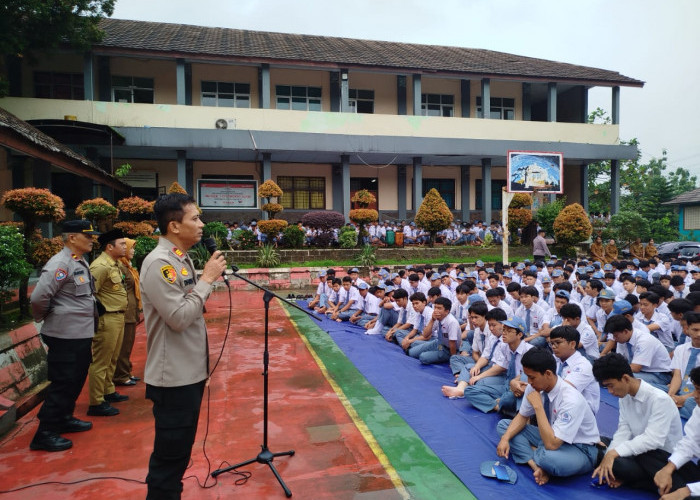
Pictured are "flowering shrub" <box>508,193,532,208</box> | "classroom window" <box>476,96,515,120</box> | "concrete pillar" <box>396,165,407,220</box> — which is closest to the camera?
"flowering shrub" <box>508,193,532,208</box>

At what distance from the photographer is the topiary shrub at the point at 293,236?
14875 millimetres

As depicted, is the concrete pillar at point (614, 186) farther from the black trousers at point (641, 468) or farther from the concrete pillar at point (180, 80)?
the black trousers at point (641, 468)

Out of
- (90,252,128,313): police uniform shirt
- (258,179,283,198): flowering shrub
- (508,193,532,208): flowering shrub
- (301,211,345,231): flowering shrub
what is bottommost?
(90,252,128,313): police uniform shirt

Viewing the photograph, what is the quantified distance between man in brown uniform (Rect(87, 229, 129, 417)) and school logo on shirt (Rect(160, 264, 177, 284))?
271 cm

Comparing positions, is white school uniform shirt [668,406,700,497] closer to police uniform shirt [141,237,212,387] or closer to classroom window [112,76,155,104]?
police uniform shirt [141,237,212,387]

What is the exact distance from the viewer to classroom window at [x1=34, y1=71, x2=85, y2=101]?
16766 mm

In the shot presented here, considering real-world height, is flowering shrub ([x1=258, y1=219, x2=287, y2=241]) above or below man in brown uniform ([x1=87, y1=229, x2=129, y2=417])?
above

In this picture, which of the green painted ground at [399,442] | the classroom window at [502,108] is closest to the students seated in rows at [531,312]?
the green painted ground at [399,442]

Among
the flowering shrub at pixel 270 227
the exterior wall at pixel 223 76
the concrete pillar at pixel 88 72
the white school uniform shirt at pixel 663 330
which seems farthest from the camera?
the exterior wall at pixel 223 76

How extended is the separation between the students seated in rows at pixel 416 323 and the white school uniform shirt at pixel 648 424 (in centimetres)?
347

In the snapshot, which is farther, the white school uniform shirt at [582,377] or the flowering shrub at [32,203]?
the flowering shrub at [32,203]

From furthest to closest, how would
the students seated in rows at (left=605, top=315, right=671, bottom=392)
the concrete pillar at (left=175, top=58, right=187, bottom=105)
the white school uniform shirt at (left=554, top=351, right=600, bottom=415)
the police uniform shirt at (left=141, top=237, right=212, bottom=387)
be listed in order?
1. the concrete pillar at (left=175, top=58, right=187, bottom=105)
2. the students seated in rows at (left=605, top=315, right=671, bottom=392)
3. the white school uniform shirt at (left=554, top=351, right=600, bottom=415)
4. the police uniform shirt at (left=141, top=237, right=212, bottom=387)

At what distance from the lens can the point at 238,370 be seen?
19.8 ft

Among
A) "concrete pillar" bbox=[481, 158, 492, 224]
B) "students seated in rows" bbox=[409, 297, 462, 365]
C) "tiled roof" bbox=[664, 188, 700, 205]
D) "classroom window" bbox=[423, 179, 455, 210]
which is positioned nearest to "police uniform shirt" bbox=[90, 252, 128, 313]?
"students seated in rows" bbox=[409, 297, 462, 365]
